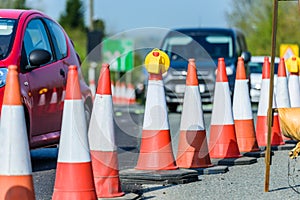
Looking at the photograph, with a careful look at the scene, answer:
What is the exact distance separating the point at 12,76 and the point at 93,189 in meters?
1.22

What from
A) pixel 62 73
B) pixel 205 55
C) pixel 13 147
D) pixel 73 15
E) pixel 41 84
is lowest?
pixel 13 147

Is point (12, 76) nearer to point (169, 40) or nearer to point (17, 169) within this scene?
point (17, 169)

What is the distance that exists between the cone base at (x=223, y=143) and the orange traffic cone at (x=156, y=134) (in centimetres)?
129

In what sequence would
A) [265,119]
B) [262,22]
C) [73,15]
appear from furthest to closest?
[73,15] → [262,22] → [265,119]

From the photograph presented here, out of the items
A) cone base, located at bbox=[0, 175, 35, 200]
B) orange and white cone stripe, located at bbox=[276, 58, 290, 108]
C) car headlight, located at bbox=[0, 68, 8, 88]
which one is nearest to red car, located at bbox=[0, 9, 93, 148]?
car headlight, located at bbox=[0, 68, 8, 88]

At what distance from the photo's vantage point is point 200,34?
68.9 feet

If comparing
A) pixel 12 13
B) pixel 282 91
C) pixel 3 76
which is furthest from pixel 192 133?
pixel 282 91

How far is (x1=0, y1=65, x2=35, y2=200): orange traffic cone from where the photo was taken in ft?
17.9

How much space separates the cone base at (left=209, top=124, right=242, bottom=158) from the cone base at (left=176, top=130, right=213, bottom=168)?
0.63 metres

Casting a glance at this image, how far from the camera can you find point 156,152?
8000 millimetres

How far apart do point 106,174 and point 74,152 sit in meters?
0.78

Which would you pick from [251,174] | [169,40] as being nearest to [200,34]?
[169,40]

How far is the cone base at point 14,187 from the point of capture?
5.56 m

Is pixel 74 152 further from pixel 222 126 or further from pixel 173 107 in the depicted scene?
pixel 173 107
